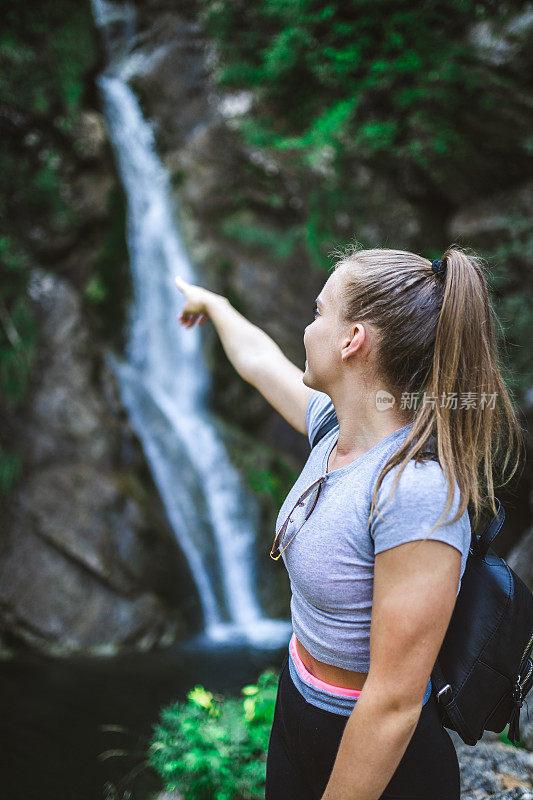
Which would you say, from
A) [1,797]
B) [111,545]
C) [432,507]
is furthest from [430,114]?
[1,797]

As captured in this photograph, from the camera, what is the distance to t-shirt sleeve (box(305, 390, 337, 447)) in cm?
146

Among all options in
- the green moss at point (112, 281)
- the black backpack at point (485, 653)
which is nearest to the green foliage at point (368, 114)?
the green moss at point (112, 281)

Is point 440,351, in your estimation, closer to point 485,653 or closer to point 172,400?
point 485,653

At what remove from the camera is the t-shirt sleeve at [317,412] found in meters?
1.46

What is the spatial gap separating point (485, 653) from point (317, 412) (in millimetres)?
671

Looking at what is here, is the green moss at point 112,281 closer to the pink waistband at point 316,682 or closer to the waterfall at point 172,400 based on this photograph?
the waterfall at point 172,400

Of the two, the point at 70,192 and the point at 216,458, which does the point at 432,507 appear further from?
the point at 70,192

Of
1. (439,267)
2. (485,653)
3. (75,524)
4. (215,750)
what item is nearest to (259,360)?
(439,267)

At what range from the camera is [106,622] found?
18.5ft

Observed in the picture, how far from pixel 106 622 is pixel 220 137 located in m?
7.01

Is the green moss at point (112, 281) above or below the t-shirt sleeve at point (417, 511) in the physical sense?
above

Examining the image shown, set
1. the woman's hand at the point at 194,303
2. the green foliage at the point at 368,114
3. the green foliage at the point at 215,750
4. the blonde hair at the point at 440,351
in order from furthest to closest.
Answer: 1. the green foliage at the point at 368,114
2. the green foliage at the point at 215,750
3. the woman's hand at the point at 194,303
4. the blonde hair at the point at 440,351

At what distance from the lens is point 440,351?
1.08 m

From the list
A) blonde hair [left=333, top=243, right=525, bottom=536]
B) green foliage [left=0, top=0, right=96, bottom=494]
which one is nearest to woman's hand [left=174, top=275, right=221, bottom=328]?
blonde hair [left=333, top=243, right=525, bottom=536]
